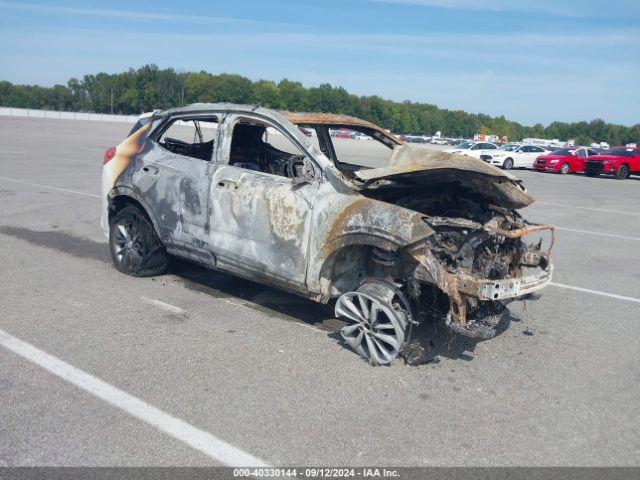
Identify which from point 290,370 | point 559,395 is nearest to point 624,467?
point 559,395

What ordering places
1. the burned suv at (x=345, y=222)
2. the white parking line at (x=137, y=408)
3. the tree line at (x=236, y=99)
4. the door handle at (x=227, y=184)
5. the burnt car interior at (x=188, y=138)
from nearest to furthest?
the white parking line at (x=137, y=408) < the burned suv at (x=345, y=222) < the door handle at (x=227, y=184) < the burnt car interior at (x=188, y=138) < the tree line at (x=236, y=99)

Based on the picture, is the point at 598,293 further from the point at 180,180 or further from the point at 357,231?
the point at 180,180

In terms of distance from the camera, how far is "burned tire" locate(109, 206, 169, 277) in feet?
20.5

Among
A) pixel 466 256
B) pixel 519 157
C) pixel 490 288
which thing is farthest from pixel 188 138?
pixel 519 157

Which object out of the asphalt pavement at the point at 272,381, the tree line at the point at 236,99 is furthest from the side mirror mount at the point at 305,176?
the tree line at the point at 236,99

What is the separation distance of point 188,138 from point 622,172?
26.5 metres

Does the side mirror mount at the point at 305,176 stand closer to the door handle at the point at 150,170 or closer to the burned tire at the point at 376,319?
the burned tire at the point at 376,319

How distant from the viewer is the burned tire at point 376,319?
455 centimetres

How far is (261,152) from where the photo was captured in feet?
20.7

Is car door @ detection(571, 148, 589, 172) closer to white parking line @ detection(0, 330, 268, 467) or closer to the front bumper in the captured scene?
the front bumper

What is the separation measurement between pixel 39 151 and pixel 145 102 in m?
101

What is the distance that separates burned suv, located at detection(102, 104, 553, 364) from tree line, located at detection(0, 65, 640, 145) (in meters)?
109

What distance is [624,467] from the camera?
340 cm

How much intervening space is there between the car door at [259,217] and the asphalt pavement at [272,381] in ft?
1.81
